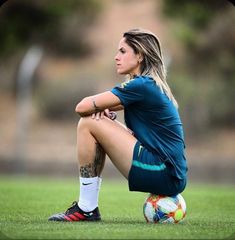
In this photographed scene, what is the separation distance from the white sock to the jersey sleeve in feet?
2.07

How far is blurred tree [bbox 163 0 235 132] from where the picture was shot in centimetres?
2894

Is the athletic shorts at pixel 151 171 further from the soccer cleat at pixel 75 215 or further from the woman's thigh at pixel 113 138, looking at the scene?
the soccer cleat at pixel 75 215

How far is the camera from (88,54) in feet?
114

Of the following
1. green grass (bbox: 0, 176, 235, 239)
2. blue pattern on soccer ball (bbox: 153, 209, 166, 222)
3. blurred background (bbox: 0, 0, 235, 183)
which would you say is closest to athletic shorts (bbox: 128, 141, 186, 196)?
blue pattern on soccer ball (bbox: 153, 209, 166, 222)

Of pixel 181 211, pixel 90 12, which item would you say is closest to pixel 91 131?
pixel 181 211

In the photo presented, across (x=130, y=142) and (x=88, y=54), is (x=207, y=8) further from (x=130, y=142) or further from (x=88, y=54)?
(x=130, y=142)

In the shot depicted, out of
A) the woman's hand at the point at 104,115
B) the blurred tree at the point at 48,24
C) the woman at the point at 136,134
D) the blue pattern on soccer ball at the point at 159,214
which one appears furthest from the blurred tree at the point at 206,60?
the blue pattern on soccer ball at the point at 159,214

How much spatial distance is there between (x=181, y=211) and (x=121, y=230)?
74 cm

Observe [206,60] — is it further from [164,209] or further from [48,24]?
[164,209]

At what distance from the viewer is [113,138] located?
16.7 feet

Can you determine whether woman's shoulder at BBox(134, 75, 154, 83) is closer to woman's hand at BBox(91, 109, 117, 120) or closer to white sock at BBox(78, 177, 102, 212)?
woman's hand at BBox(91, 109, 117, 120)

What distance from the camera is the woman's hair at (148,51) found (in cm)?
529

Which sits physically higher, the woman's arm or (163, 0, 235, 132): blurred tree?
the woman's arm

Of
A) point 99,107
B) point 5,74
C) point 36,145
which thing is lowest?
point 36,145
